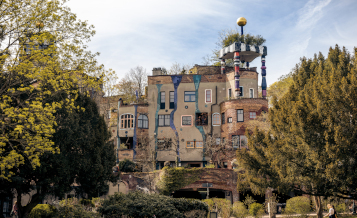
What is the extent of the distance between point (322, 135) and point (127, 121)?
29226mm

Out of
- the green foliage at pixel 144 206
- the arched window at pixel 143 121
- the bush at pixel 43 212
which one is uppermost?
the arched window at pixel 143 121

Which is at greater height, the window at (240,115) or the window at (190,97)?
the window at (190,97)

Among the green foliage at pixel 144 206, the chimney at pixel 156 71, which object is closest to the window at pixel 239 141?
the chimney at pixel 156 71

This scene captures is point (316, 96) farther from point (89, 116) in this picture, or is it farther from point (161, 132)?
point (161, 132)

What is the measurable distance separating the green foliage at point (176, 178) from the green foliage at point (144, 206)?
14696 mm

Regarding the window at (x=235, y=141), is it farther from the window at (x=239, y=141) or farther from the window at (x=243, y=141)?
the window at (x=243, y=141)

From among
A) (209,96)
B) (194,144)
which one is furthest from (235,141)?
(209,96)

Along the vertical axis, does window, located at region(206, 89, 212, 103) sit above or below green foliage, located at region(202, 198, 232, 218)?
above

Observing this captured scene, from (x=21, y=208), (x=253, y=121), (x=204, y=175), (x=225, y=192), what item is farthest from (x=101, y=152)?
(x=253, y=121)

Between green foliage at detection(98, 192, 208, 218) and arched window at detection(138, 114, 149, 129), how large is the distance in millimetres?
26545

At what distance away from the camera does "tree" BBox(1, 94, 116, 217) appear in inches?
730

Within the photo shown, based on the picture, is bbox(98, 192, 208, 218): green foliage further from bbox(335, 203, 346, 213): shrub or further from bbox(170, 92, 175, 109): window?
bbox(170, 92, 175, 109): window

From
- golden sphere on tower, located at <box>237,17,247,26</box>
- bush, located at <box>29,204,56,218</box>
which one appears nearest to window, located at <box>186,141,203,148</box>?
golden sphere on tower, located at <box>237,17,247,26</box>

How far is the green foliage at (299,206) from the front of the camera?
2519 cm
